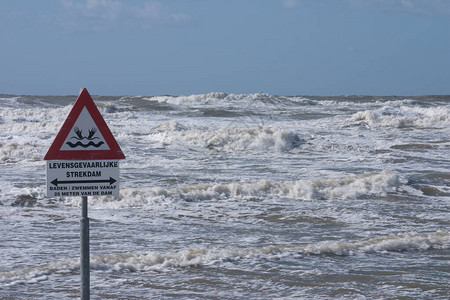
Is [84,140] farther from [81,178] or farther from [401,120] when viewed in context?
[401,120]

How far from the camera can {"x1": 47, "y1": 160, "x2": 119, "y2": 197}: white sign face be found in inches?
157

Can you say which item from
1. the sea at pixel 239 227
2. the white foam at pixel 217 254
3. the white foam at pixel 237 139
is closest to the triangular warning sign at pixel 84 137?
the sea at pixel 239 227

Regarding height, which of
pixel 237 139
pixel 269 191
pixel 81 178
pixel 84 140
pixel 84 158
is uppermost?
pixel 84 140

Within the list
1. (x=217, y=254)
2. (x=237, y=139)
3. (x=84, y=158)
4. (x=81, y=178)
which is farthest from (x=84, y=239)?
(x=237, y=139)

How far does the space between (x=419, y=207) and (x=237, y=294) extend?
6.00 m

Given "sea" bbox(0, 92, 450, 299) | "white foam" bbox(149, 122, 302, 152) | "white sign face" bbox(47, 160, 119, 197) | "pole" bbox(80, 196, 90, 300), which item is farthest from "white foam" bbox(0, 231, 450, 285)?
"white foam" bbox(149, 122, 302, 152)

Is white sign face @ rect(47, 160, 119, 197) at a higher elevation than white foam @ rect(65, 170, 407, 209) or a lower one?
higher

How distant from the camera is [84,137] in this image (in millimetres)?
3994

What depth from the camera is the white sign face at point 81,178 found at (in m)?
3.98

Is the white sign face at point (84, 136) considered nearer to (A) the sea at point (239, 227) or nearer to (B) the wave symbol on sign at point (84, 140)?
(B) the wave symbol on sign at point (84, 140)

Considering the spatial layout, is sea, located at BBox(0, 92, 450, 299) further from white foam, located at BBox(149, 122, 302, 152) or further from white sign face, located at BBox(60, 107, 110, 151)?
white sign face, located at BBox(60, 107, 110, 151)

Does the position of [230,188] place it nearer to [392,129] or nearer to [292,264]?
[292,264]

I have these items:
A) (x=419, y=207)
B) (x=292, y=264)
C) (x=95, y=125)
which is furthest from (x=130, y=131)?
(x=95, y=125)

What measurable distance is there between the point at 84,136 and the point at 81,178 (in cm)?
27
